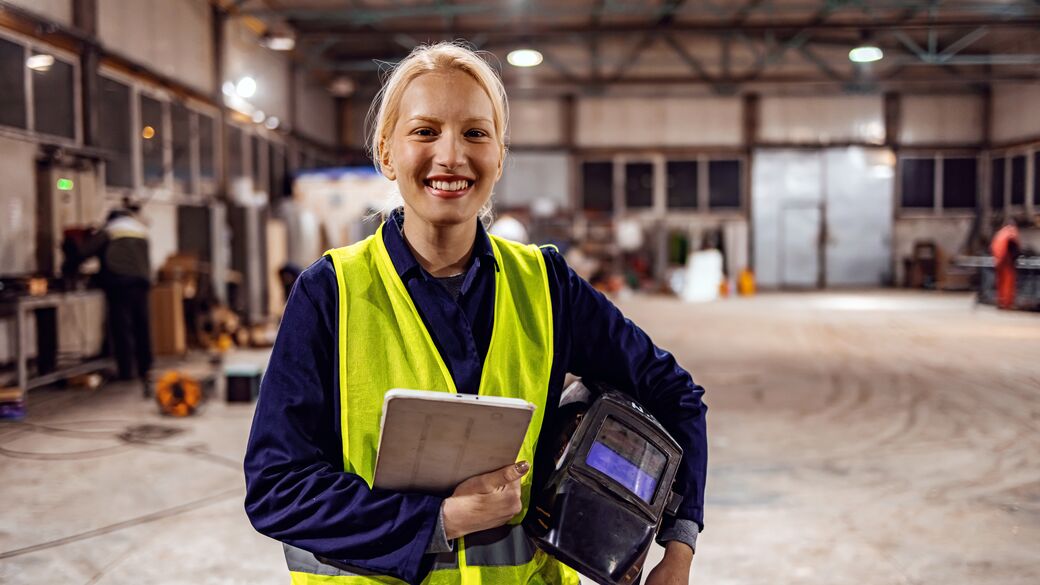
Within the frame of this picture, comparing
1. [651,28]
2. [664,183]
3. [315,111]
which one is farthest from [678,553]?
[664,183]

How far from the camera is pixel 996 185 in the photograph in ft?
64.3

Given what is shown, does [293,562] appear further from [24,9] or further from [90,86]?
[90,86]

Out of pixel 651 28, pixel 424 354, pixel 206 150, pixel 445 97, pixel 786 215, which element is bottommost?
pixel 424 354

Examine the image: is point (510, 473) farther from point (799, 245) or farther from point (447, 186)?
point (799, 245)

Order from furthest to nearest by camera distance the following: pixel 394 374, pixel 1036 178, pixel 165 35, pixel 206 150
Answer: pixel 1036 178 < pixel 206 150 < pixel 165 35 < pixel 394 374

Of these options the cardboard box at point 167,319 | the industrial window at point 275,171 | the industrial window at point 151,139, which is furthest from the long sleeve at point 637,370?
the industrial window at point 275,171

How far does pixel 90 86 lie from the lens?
8.57m

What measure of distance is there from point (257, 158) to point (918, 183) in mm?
15082

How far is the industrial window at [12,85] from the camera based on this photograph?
7.31 m

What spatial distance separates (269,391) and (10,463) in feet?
15.1

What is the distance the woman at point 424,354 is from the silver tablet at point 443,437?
0.9 inches

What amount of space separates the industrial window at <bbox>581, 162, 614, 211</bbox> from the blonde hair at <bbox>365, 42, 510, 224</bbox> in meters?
18.9

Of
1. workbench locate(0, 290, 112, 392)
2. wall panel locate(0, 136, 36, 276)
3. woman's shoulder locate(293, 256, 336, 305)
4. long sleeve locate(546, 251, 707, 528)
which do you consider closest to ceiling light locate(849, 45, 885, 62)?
workbench locate(0, 290, 112, 392)

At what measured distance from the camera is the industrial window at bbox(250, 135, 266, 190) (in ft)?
46.0
